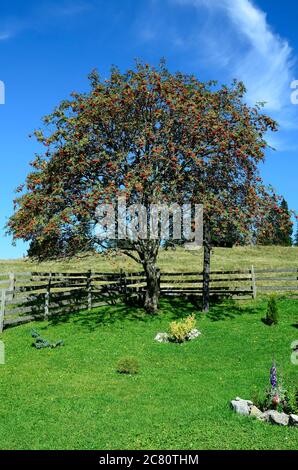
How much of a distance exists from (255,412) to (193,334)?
9870 mm

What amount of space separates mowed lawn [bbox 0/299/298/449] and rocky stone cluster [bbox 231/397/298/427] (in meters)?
0.27

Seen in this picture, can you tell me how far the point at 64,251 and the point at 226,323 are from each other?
927 cm

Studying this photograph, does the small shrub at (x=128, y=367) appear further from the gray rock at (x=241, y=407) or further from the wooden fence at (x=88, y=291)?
the wooden fence at (x=88, y=291)

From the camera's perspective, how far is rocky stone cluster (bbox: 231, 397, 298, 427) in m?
10.7

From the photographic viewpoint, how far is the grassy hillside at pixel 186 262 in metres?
45.6

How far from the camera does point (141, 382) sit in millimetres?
15031

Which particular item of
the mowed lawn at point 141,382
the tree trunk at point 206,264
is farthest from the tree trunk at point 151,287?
the tree trunk at point 206,264

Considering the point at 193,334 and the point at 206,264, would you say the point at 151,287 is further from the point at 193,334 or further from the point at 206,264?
the point at 193,334

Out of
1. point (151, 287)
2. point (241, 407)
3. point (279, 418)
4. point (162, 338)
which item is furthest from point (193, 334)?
point (279, 418)

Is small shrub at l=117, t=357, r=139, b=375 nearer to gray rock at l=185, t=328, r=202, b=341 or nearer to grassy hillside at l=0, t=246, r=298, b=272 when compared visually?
gray rock at l=185, t=328, r=202, b=341

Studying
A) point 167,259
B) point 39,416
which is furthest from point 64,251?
point 167,259

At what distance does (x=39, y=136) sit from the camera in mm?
23672
